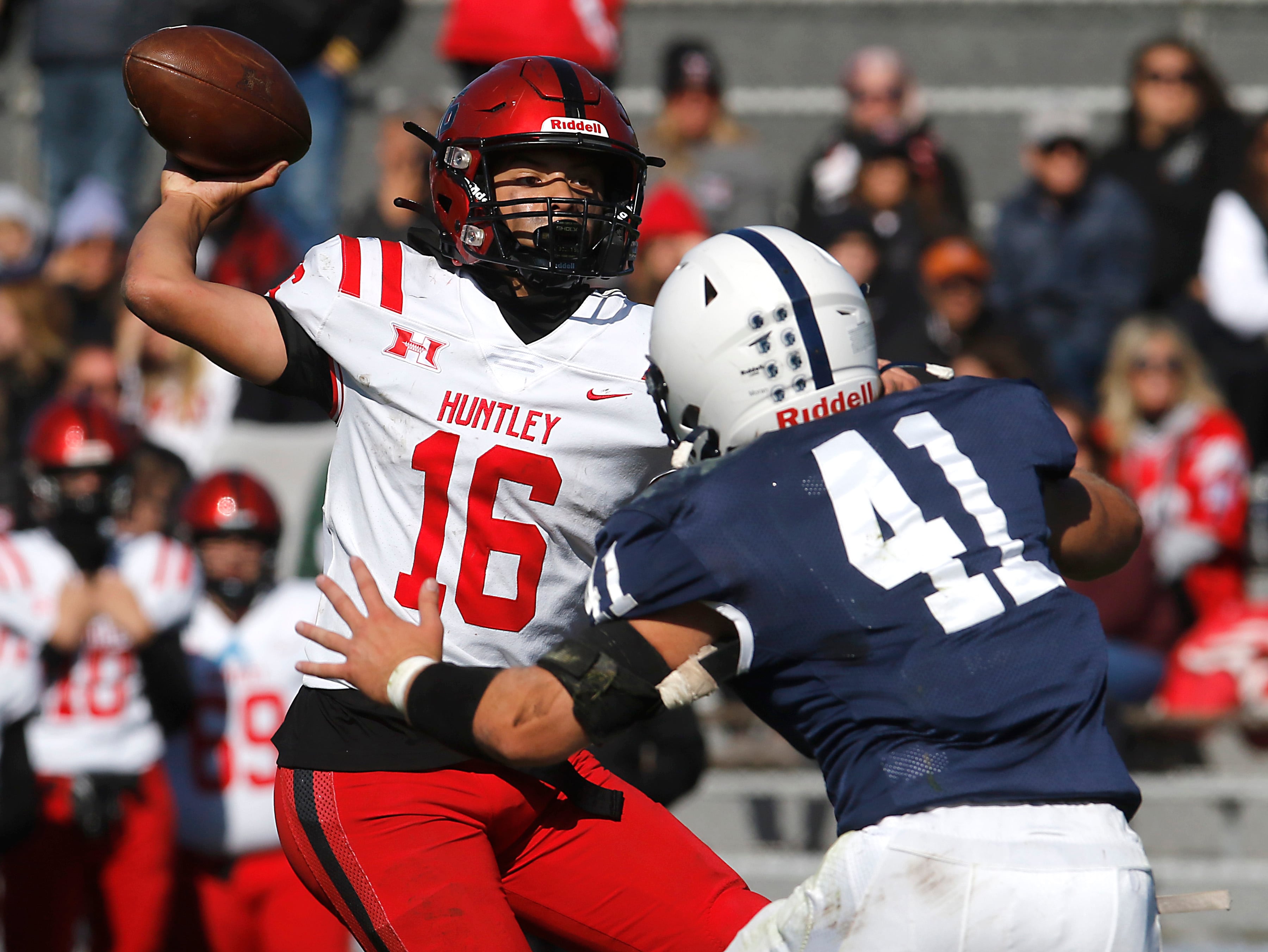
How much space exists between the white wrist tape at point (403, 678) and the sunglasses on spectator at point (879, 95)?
6428 mm

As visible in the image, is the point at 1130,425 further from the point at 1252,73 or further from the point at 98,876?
the point at 98,876

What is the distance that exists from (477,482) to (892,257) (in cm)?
521

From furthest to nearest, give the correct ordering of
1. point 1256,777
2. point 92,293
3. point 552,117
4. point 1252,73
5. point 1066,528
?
point 1252,73, point 92,293, point 1256,777, point 552,117, point 1066,528

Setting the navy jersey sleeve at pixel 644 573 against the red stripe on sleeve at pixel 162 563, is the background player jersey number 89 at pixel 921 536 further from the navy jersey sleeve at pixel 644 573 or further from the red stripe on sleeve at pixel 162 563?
the red stripe on sleeve at pixel 162 563

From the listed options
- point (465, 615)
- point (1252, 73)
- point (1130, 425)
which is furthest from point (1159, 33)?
point (465, 615)

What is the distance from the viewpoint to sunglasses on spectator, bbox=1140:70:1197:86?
806cm

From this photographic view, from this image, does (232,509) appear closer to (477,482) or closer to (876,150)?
(477,482)

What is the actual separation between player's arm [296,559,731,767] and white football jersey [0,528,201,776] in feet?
11.7

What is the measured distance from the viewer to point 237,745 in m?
6.06

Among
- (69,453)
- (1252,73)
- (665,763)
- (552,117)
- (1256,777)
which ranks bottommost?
(1256,777)

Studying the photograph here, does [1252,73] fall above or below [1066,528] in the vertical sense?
above

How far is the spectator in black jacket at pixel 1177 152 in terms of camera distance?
8055mm

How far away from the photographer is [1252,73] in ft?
32.7

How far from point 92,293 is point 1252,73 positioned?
22.7 ft
